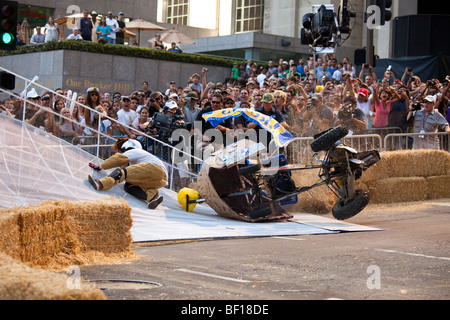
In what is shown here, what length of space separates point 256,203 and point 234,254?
330 centimetres

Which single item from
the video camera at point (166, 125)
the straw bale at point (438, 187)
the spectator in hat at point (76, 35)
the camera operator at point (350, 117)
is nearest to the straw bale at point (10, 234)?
the video camera at point (166, 125)

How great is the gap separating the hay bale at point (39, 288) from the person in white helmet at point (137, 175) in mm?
7542

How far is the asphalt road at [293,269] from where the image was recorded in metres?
6.88

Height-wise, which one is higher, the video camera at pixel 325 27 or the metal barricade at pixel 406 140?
the video camera at pixel 325 27

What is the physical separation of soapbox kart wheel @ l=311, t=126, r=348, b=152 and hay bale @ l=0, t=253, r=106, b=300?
6.84 metres

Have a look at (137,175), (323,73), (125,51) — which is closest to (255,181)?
(137,175)

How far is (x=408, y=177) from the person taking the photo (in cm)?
1599

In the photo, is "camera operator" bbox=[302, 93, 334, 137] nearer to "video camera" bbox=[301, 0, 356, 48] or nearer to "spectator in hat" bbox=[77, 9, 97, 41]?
"video camera" bbox=[301, 0, 356, 48]

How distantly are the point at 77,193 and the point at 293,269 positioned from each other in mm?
5133

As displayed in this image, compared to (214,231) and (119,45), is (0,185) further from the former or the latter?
(119,45)

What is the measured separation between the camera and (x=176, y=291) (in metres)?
6.86

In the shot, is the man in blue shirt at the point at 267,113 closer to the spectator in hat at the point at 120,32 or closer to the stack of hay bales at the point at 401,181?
the stack of hay bales at the point at 401,181

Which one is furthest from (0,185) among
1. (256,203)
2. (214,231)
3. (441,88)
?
(441,88)
